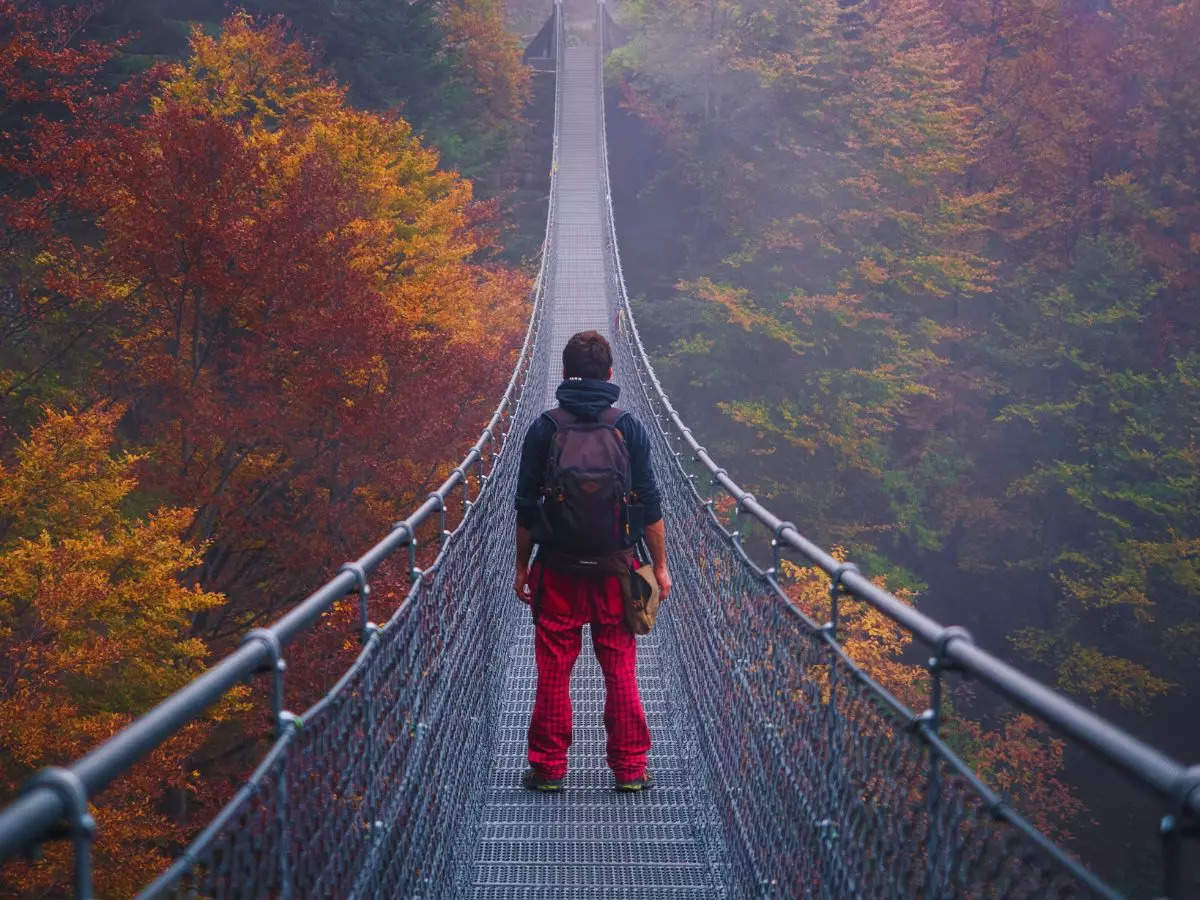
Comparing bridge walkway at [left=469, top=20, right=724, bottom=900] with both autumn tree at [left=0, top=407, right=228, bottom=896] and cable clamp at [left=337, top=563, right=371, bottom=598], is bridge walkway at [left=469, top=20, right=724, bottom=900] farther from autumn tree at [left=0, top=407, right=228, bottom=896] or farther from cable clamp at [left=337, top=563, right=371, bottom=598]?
autumn tree at [left=0, top=407, right=228, bottom=896]

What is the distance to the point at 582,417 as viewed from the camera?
2.57 meters

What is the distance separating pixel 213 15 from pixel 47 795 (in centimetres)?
1551

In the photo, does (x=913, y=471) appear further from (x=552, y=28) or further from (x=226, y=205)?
(x=552, y=28)

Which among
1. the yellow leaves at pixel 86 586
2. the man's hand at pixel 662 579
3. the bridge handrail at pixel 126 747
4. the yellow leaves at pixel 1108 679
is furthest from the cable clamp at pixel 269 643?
the yellow leaves at pixel 1108 679

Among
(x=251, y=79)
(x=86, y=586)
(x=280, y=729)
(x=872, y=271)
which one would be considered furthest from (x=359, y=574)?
(x=872, y=271)

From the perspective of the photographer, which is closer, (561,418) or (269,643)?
(269,643)

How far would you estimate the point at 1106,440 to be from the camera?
16.0 m

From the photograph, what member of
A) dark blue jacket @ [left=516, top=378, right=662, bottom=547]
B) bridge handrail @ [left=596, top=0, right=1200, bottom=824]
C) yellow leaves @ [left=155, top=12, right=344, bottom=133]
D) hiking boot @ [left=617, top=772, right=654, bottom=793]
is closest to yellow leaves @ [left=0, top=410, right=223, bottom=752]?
hiking boot @ [left=617, top=772, right=654, bottom=793]

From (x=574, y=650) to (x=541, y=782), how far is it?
431 mm

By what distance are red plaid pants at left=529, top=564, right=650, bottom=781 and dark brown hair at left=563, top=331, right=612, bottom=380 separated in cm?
50

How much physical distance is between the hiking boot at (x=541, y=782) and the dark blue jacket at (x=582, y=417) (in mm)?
763

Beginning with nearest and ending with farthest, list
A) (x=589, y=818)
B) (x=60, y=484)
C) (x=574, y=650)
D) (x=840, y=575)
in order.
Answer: (x=840, y=575) → (x=574, y=650) → (x=589, y=818) → (x=60, y=484)

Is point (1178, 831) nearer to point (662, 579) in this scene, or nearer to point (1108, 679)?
point (662, 579)

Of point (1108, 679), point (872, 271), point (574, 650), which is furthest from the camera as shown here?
point (872, 271)
